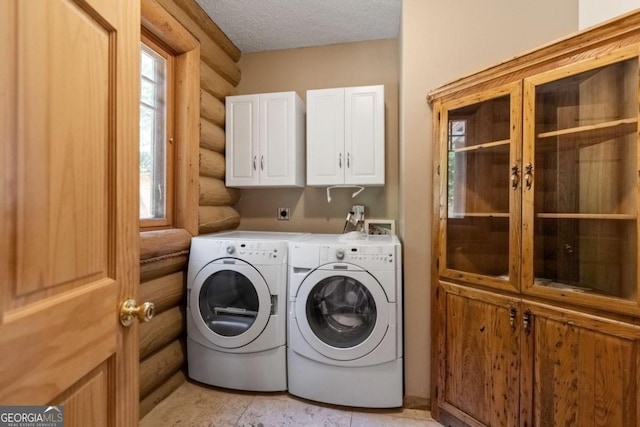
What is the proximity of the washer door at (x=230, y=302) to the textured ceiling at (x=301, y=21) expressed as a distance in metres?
1.79

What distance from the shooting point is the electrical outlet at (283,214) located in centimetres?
266

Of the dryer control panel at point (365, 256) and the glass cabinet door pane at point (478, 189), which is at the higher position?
the glass cabinet door pane at point (478, 189)

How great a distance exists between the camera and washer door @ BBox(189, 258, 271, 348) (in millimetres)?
1882

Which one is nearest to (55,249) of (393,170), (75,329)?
(75,329)

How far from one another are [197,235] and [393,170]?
1601 millimetres

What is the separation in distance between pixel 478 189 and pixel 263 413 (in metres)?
1.82

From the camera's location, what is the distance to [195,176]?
214 cm

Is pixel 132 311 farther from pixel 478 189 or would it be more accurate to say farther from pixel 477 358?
pixel 478 189

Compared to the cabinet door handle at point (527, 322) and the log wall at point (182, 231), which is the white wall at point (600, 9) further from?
the log wall at point (182, 231)

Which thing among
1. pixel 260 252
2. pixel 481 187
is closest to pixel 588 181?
pixel 481 187

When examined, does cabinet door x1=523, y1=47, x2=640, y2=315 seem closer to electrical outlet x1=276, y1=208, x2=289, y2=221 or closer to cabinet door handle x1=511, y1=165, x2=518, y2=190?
cabinet door handle x1=511, y1=165, x2=518, y2=190

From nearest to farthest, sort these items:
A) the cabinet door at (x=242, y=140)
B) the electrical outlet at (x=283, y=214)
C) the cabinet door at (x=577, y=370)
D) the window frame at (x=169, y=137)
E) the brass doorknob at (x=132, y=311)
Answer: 1. the brass doorknob at (x=132, y=311)
2. the cabinet door at (x=577, y=370)
3. the window frame at (x=169, y=137)
4. the cabinet door at (x=242, y=140)
5. the electrical outlet at (x=283, y=214)

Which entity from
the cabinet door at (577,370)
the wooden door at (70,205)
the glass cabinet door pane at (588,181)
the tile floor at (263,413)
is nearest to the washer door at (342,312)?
the tile floor at (263,413)

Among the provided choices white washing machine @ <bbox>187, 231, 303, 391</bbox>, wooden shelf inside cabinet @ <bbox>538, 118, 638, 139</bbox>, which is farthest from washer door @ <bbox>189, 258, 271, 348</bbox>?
wooden shelf inside cabinet @ <bbox>538, 118, 638, 139</bbox>
